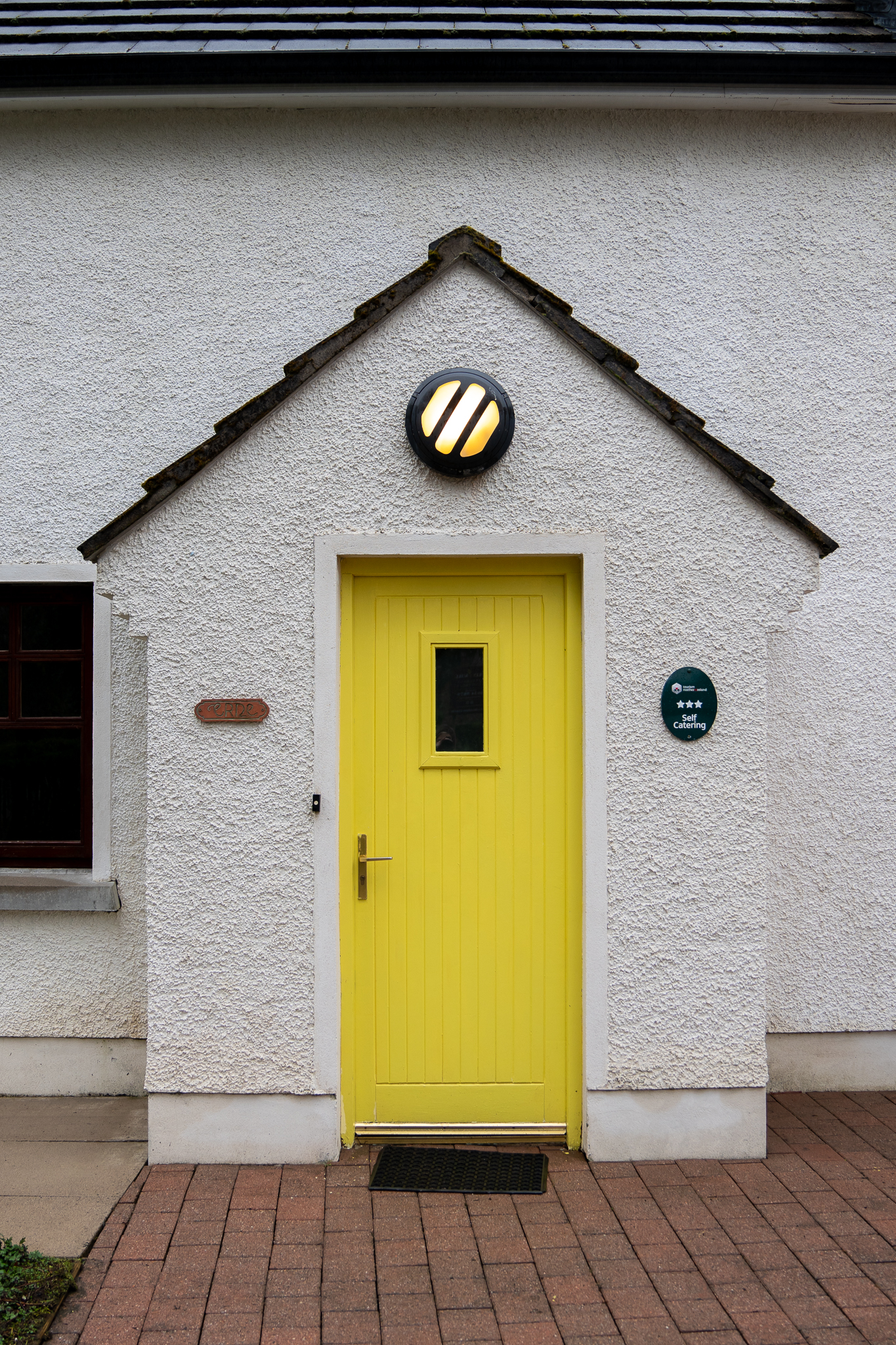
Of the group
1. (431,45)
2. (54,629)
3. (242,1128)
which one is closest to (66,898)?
(54,629)

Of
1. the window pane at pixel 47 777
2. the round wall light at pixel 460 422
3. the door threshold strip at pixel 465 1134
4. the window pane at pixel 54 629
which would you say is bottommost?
the door threshold strip at pixel 465 1134

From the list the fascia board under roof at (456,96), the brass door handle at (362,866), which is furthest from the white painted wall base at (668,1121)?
the fascia board under roof at (456,96)

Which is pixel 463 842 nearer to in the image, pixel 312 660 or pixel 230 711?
pixel 312 660

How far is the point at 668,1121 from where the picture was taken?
3.93 m

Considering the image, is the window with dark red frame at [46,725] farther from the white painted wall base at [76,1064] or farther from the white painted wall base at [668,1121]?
the white painted wall base at [668,1121]

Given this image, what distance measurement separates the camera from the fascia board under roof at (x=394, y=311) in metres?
3.78

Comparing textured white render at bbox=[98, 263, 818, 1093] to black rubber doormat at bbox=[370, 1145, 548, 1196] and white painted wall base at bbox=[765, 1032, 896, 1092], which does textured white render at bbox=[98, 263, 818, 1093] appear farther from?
white painted wall base at bbox=[765, 1032, 896, 1092]

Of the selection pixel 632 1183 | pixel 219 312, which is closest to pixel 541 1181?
pixel 632 1183

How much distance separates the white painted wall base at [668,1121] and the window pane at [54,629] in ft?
10.8

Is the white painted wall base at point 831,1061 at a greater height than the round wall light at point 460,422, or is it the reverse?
the round wall light at point 460,422

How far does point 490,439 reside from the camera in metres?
3.77

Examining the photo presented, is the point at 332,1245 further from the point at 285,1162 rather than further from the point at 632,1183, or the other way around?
the point at 632,1183

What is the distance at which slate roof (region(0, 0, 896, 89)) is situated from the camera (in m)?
4.51

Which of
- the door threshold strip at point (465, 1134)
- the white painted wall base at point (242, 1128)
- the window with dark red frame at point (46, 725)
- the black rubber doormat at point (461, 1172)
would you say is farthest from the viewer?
the window with dark red frame at point (46, 725)
